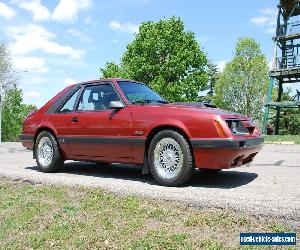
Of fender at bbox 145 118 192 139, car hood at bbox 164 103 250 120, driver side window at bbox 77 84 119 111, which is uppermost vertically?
driver side window at bbox 77 84 119 111

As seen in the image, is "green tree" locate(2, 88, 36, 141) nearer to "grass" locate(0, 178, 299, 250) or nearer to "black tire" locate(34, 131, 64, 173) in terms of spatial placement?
"black tire" locate(34, 131, 64, 173)

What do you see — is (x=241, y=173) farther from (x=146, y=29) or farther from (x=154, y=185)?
(x=146, y=29)

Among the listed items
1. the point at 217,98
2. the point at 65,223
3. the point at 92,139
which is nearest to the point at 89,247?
the point at 65,223

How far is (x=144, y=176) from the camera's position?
6.77 meters

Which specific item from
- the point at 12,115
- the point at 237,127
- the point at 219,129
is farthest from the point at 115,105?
the point at 12,115

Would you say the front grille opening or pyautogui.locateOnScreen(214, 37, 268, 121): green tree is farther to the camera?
pyautogui.locateOnScreen(214, 37, 268, 121): green tree

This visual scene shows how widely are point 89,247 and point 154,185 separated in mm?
2064

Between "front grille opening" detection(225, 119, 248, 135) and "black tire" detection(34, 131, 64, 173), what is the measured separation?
Answer: 3.26 m

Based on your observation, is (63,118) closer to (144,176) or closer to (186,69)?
(144,176)

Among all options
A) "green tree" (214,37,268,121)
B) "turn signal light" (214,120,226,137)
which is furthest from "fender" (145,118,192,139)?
"green tree" (214,37,268,121)

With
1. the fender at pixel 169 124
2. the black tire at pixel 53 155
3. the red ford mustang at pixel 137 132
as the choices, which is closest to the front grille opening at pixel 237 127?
the red ford mustang at pixel 137 132

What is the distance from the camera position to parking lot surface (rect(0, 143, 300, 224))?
446 centimetres

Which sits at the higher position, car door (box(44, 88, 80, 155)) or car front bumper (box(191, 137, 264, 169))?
car door (box(44, 88, 80, 155))

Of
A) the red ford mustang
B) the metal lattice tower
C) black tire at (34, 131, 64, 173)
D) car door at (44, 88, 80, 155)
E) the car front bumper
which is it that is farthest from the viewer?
the metal lattice tower
